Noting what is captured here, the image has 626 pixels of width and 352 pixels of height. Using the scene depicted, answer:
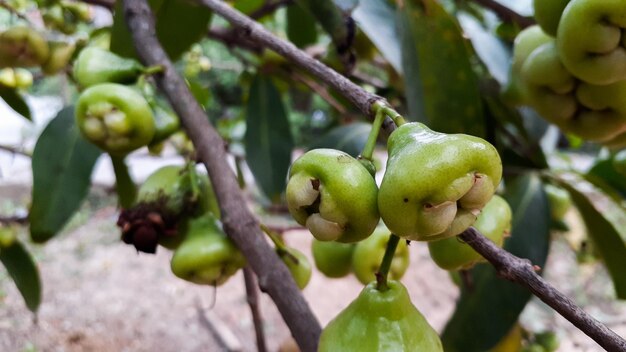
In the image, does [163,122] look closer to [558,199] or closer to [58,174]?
[58,174]

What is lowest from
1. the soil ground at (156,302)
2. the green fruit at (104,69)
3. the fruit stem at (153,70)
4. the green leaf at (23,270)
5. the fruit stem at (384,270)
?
the soil ground at (156,302)

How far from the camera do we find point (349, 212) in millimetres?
336

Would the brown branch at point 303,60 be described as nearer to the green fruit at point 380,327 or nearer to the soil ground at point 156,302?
the green fruit at point 380,327

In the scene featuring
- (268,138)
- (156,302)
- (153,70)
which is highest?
(153,70)

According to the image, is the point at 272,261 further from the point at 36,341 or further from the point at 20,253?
the point at 36,341

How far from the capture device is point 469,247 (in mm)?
448

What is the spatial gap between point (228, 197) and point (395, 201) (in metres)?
0.21

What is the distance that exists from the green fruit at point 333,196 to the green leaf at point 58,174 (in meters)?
0.54

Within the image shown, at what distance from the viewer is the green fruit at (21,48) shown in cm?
93

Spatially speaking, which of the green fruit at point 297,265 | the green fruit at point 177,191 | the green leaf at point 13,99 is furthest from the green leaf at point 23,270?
the green fruit at point 297,265

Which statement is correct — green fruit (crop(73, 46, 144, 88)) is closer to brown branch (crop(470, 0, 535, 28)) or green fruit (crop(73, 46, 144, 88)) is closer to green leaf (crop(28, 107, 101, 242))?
green leaf (crop(28, 107, 101, 242))

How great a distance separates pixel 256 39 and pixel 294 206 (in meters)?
0.19

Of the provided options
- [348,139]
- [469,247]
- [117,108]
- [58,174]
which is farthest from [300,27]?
[469,247]

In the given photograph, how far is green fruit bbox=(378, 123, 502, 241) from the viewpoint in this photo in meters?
0.31
